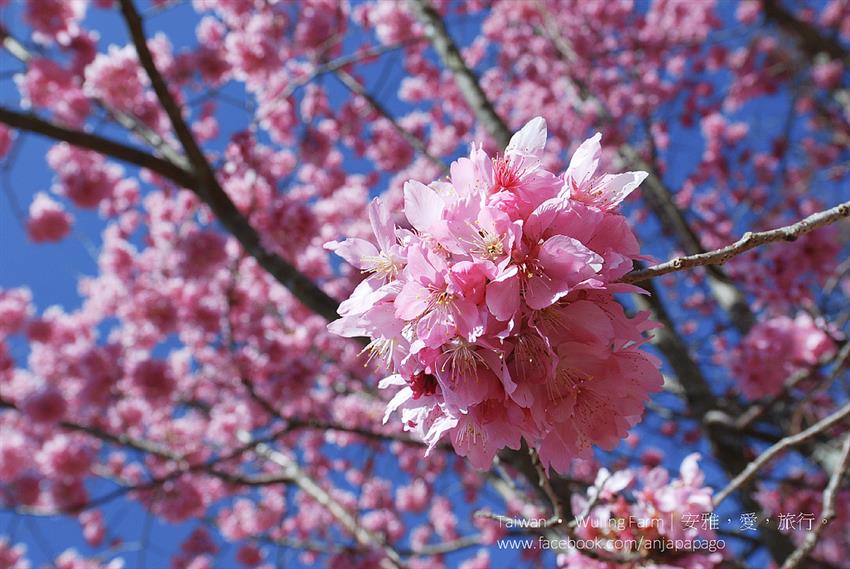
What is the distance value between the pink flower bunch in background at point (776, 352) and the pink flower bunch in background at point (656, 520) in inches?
81.8

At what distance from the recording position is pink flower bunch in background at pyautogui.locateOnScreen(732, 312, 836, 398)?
3.58 metres

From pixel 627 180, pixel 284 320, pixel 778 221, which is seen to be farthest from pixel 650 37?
pixel 627 180

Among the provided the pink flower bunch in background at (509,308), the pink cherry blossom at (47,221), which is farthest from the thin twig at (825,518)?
the pink cherry blossom at (47,221)

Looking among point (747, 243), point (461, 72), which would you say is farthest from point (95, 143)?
point (747, 243)

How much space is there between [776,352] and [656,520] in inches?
92.2

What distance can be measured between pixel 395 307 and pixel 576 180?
417 mm

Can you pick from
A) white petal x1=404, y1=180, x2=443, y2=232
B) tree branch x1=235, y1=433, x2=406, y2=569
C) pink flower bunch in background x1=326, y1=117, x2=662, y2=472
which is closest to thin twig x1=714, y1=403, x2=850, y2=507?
pink flower bunch in background x1=326, y1=117, x2=662, y2=472

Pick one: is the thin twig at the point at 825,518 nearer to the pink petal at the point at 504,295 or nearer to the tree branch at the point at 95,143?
the pink petal at the point at 504,295

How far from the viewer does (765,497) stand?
17.1 feet

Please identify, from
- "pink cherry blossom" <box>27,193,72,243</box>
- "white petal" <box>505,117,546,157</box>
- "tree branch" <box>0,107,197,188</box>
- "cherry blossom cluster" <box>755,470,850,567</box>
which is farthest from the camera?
"pink cherry blossom" <box>27,193,72,243</box>

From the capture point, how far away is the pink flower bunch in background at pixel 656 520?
1.82 m

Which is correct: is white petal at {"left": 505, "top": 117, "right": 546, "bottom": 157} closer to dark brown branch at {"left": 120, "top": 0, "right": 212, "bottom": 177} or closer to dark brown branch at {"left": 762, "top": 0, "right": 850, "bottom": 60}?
dark brown branch at {"left": 120, "top": 0, "right": 212, "bottom": 177}

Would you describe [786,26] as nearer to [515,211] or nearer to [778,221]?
[778,221]

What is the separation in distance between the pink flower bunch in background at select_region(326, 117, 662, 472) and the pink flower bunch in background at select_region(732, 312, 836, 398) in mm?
3094
